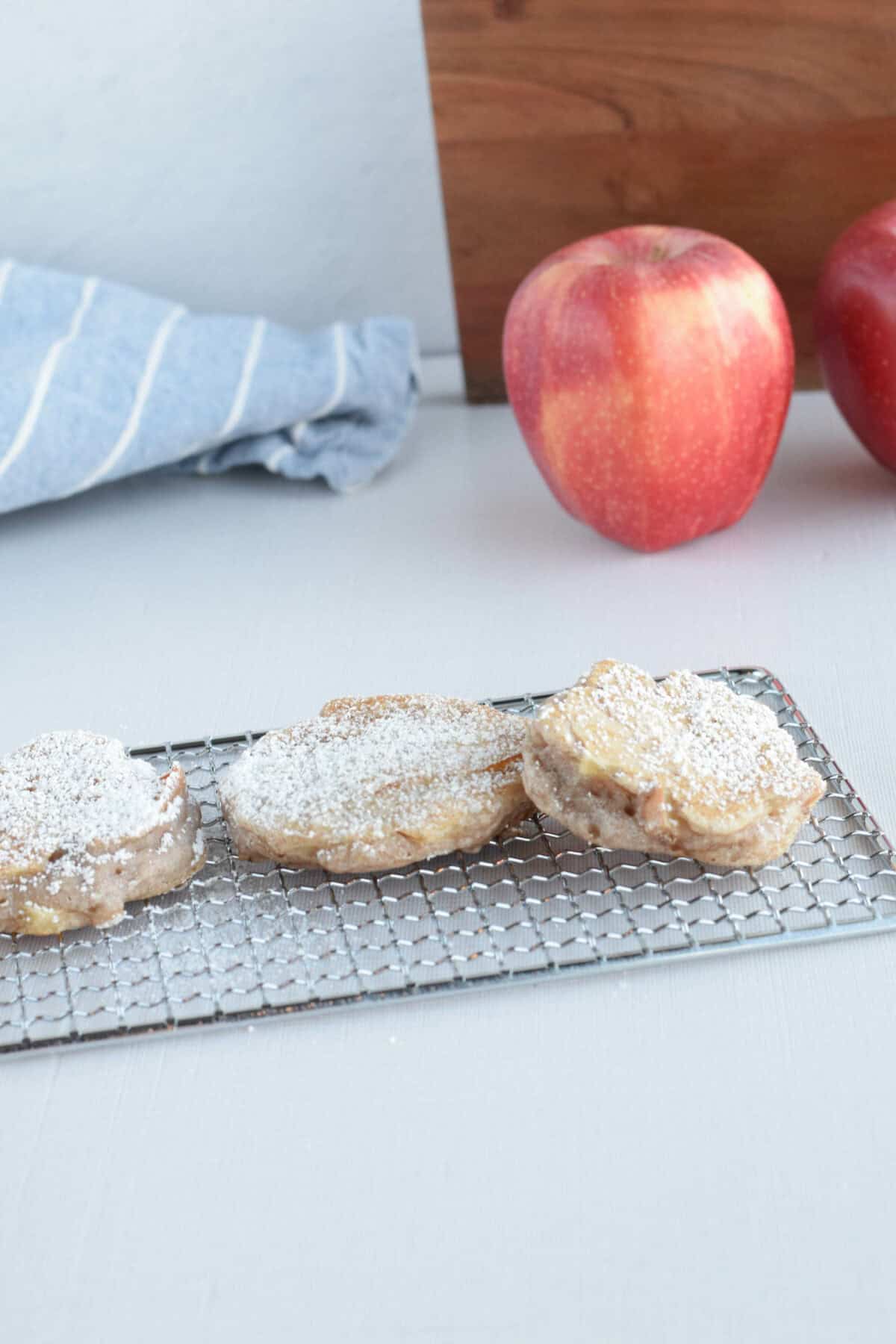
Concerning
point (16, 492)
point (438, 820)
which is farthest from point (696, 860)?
point (16, 492)

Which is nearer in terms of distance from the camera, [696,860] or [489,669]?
[696,860]

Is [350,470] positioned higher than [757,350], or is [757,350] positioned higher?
[757,350]

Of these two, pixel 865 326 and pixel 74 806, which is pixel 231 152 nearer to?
pixel 865 326

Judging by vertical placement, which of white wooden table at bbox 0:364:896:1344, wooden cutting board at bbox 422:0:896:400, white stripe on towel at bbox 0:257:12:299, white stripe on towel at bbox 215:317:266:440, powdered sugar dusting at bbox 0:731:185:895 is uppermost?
wooden cutting board at bbox 422:0:896:400

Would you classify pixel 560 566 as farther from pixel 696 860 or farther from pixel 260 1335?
pixel 260 1335

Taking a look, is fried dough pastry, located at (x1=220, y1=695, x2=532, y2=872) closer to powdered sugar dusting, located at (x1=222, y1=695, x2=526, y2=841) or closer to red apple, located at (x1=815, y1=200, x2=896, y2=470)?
powdered sugar dusting, located at (x1=222, y1=695, x2=526, y2=841)

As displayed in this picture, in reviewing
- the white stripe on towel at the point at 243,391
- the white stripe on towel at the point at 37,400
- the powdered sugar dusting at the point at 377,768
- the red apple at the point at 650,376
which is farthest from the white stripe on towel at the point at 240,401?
the powdered sugar dusting at the point at 377,768

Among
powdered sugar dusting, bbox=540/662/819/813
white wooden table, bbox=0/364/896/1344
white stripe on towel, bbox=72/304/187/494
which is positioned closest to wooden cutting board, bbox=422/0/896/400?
white stripe on towel, bbox=72/304/187/494

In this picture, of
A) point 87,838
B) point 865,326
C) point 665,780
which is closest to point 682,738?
point 665,780
